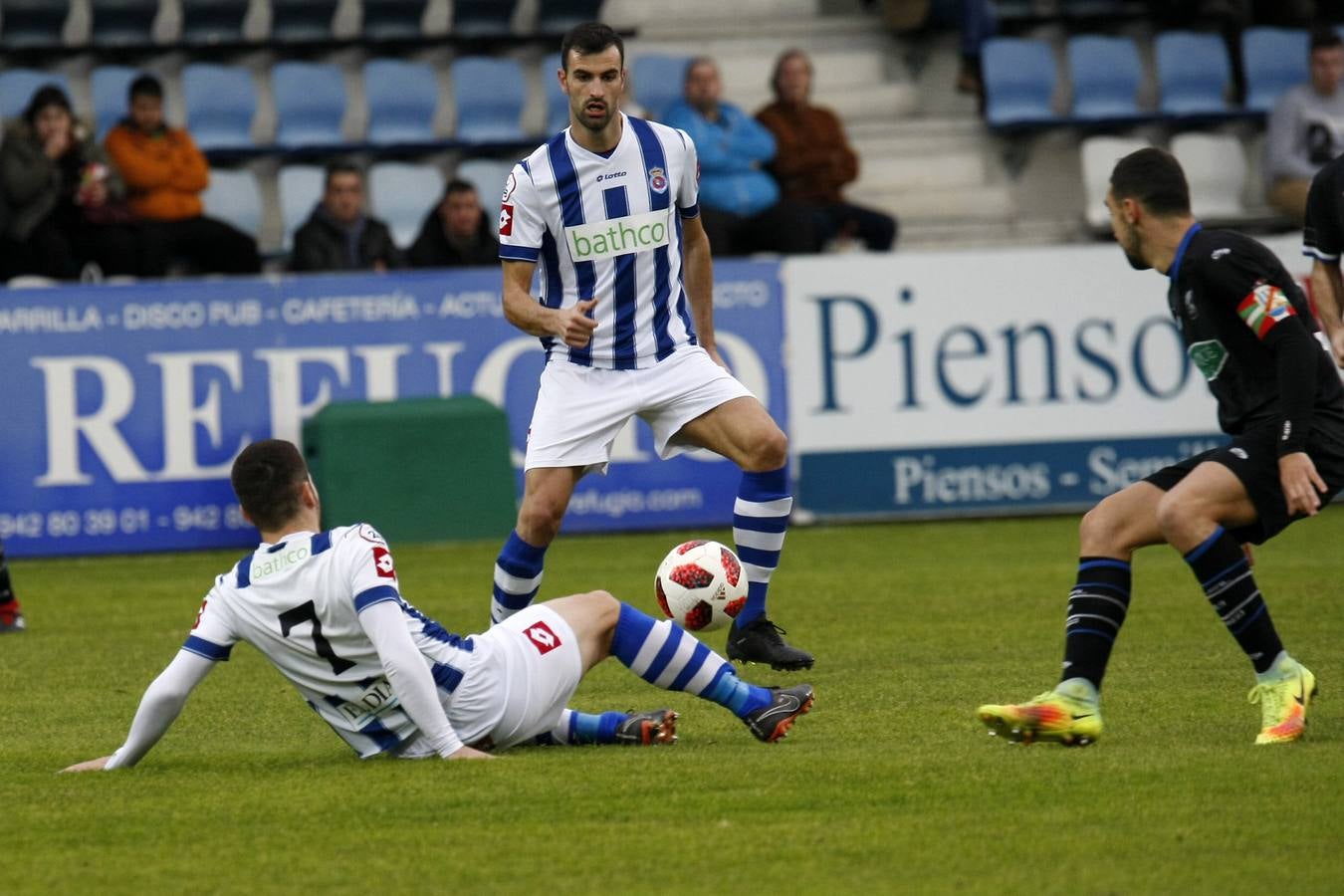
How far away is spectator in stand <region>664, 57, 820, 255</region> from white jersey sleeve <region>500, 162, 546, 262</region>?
723 centimetres

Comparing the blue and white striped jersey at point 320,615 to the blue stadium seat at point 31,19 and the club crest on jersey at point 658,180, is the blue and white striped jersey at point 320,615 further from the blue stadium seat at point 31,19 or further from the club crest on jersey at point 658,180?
the blue stadium seat at point 31,19

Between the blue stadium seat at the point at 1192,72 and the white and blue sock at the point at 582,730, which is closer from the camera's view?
the white and blue sock at the point at 582,730

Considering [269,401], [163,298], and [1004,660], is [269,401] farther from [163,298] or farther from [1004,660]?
[1004,660]

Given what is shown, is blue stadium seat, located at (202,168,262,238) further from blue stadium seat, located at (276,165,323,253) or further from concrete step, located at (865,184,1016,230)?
concrete step, located at (865,184,1016,230)

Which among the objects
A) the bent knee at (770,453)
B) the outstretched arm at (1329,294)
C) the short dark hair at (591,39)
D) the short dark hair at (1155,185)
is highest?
the short dark hair at (591,39)

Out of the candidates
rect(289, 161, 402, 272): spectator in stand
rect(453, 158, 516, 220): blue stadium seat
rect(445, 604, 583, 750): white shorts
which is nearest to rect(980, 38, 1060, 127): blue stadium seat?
rect(453, 158, 516, 220): blue stadium seat

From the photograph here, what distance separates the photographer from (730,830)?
15.6 feet

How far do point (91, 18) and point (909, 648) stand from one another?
11634 mm

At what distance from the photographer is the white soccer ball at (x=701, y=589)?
710cm

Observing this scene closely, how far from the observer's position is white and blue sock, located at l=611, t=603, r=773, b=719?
19.0ft

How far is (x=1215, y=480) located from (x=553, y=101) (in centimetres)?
1258

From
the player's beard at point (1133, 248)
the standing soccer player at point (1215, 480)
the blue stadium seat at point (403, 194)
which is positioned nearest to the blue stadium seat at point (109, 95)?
the blue stadium seat at point (403, 194)

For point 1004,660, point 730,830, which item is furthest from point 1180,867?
point 1004,660

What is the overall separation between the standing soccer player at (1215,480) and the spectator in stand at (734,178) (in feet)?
29.3
